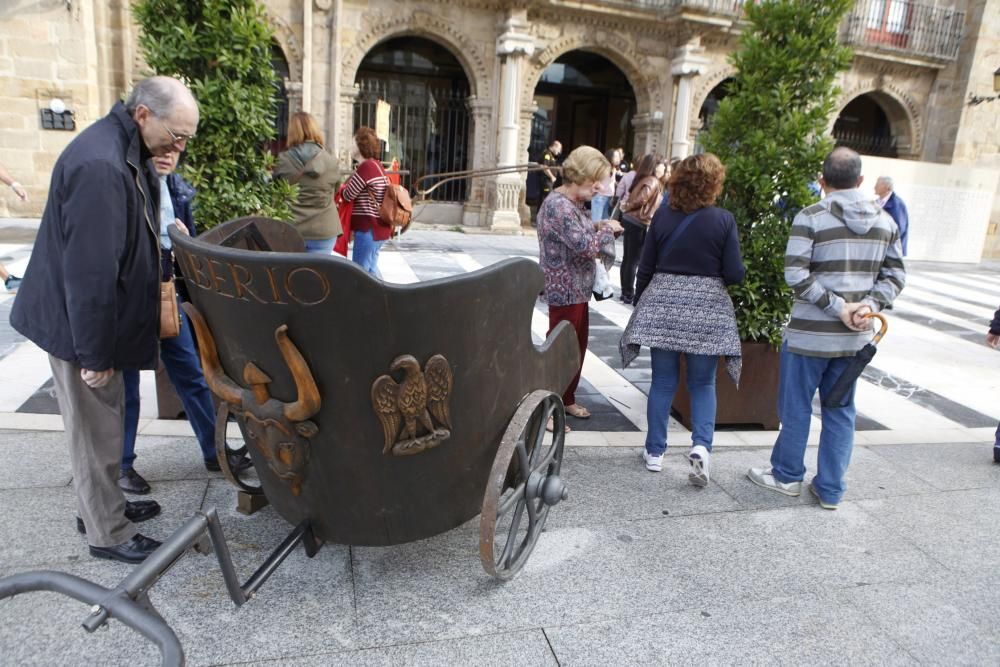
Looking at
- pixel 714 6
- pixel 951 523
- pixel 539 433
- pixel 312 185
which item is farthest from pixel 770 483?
pixel 714 6

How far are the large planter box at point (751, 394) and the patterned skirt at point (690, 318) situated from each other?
74cm

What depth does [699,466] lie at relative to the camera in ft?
11.5

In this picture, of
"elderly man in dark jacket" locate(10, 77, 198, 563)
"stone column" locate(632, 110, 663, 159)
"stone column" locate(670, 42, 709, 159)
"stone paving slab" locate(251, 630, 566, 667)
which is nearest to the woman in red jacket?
"elderly man in dark jacket" locate(10, 77, 198, 563)

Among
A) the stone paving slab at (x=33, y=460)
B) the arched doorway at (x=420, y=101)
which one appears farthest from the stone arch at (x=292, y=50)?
the stone paving slab at (x=33, y=460)

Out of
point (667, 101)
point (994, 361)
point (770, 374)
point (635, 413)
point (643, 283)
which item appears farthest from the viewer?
point (667, 101)

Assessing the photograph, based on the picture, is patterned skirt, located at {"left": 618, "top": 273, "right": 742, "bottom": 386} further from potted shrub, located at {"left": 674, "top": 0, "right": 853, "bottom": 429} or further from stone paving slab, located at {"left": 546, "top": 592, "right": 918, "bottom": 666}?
stone paving slab, located at {"left": 546, "top": 592, "right": 918, "bottom": 666}

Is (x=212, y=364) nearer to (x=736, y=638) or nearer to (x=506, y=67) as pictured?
(x=736, y=638)

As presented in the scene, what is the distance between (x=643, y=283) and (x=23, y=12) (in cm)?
1213

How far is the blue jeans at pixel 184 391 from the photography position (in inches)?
123

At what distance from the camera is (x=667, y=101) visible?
53.7ft

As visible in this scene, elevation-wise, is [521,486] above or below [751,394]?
above

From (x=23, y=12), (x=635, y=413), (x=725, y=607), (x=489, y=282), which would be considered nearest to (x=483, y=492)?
(x=489, y=282)

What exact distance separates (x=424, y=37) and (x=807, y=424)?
13.8 m

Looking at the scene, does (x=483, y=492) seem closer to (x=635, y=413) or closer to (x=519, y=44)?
(x=635, y=413)
